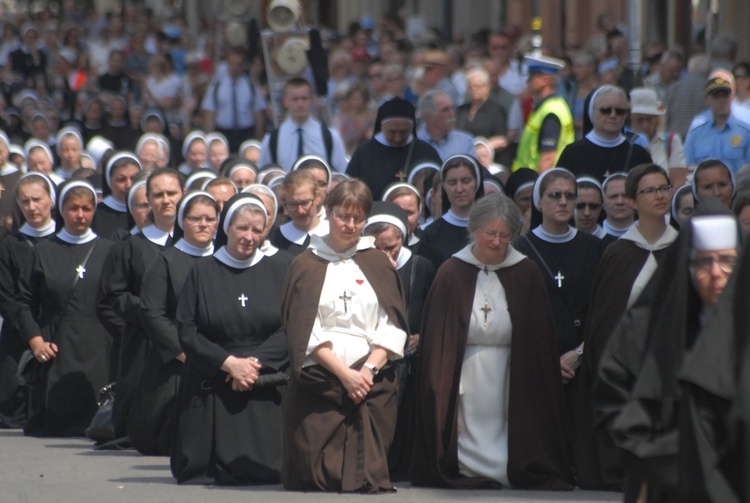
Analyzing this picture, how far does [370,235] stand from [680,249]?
4.37 meters

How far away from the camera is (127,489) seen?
942 cm

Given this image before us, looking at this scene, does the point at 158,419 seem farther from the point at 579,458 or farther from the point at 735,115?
the point at 735,115

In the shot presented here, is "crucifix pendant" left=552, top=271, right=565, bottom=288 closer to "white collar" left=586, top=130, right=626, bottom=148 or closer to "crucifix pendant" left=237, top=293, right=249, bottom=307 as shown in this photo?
"crucifix pendant" left=237, top=293, right=249, bottom=307

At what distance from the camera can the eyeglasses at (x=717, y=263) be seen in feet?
18.7

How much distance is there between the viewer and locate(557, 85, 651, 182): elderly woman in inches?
453

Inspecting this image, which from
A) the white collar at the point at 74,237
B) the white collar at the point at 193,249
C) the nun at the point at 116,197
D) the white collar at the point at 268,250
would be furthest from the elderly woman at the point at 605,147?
the nun at the point at 116,197

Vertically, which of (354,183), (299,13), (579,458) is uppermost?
(299,13)

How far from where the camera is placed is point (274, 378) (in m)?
9.58

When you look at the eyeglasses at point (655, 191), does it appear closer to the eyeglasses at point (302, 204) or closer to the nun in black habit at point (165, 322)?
the eyeglasses at point (302, 204)

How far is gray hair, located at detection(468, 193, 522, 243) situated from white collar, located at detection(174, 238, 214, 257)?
1.83 metres

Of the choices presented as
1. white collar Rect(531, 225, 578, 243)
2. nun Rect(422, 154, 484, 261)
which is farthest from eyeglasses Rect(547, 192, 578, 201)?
nun Rect(422, 154, 484, 261)

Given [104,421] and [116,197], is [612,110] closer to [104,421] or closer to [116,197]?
[104,421]

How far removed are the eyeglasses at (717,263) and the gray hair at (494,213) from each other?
3.67m

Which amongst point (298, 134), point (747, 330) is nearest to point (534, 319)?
point (747, 330)
